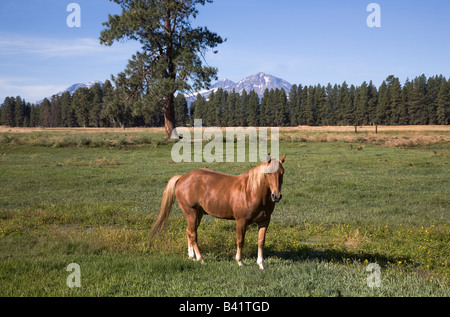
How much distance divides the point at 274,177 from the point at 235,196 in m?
1.10

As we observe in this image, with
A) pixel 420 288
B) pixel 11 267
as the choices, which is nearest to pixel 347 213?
pixel 420 288

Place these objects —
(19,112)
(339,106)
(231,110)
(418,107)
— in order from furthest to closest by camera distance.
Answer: (19,112), (231,110), (339,106), (418,107)

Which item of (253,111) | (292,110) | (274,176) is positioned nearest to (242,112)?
(253,111)

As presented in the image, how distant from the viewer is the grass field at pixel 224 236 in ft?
19.4

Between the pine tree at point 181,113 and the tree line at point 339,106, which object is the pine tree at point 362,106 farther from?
the pine tree at point 181,113

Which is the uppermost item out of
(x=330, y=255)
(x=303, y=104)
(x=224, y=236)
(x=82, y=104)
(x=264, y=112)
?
(x=82, y=104)

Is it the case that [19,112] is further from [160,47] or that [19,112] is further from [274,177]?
[274,177]

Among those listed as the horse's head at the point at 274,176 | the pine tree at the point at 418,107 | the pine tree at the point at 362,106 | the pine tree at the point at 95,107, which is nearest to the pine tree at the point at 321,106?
the pine tree at the point at 362,106

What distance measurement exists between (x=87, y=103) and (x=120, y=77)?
7870cm

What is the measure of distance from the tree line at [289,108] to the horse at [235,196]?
3697 inches

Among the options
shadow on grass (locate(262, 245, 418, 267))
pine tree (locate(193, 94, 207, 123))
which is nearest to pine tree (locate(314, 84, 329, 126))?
pine tree (locate(193, 94, 207, 123))

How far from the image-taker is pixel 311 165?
83.1 ft

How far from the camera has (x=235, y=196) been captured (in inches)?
280

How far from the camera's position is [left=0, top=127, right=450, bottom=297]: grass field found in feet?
19.4
